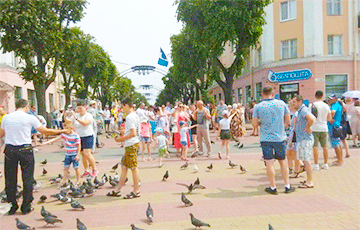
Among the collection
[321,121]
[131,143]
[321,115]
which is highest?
[321,115]

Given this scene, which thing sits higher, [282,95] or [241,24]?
[241,24]

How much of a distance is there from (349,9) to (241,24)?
9162 millimetres

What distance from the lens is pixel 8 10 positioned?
17.7m

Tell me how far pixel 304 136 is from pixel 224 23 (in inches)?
631

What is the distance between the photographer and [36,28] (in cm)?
1870

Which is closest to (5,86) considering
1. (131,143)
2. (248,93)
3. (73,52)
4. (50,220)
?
(73,52)

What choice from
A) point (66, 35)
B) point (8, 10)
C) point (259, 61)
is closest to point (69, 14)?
point (66, 35)

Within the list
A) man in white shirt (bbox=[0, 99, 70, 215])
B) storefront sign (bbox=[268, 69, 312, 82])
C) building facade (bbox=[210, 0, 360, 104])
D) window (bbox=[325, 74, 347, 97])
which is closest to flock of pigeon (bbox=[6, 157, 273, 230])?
man in white shirt (bbox=[0, 99, 70, 215])

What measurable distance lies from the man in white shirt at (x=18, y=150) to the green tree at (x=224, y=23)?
58.1 feet

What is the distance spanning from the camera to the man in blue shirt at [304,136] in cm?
672

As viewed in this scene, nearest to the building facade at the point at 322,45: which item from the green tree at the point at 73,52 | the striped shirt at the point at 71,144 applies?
the green tree at the point at 73,52

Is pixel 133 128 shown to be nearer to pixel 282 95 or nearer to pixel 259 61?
pixel 282 95

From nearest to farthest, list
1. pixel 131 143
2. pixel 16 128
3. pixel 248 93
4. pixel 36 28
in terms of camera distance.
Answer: pixel 16 128
pixel 131 143
pixel 36 28
pixel 248 93

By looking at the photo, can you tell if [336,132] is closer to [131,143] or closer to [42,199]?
[131,143]
